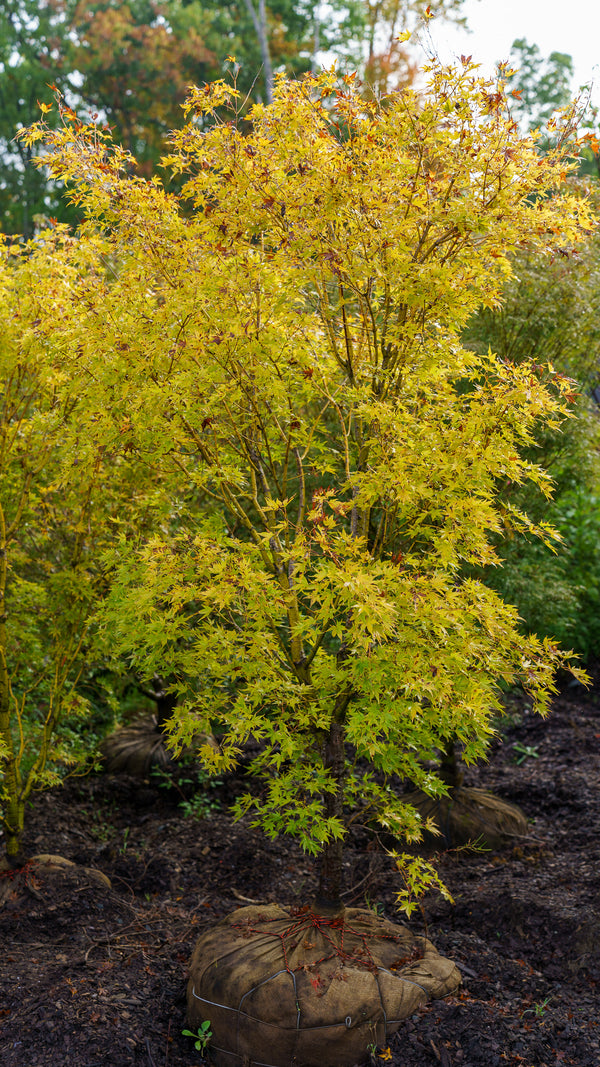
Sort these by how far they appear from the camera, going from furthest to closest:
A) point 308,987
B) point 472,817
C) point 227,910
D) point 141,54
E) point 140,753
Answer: point 141,54, point 140,753, point 472,817, point 227,910, point 308,987

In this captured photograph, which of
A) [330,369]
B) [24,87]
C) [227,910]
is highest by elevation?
[24,87]

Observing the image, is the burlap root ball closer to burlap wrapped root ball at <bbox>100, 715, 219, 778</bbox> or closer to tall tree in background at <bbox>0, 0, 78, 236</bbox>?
burlap wrapped root ball at <bbox>100, 715, 219, 778</bbox>

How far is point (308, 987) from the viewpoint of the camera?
3594 millimetres

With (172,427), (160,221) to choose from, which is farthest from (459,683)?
(160,221)

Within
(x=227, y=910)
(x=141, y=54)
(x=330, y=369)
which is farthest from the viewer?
(x=141, y=54)

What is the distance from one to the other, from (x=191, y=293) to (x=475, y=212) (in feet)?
4.15

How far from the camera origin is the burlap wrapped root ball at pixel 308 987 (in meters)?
3.49

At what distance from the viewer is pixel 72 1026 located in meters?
3.61

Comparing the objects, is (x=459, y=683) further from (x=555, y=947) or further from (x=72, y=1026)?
(x=72, y=1026)

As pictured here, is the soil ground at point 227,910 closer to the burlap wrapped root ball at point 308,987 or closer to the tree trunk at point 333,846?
the burlap wrapped root ball at point 308,987

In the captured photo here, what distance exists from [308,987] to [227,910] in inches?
61.8

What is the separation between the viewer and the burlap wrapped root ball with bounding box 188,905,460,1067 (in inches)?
137

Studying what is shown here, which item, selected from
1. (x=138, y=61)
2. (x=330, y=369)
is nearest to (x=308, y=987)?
(x=330, y=369)

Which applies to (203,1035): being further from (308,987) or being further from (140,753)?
(140,753)
